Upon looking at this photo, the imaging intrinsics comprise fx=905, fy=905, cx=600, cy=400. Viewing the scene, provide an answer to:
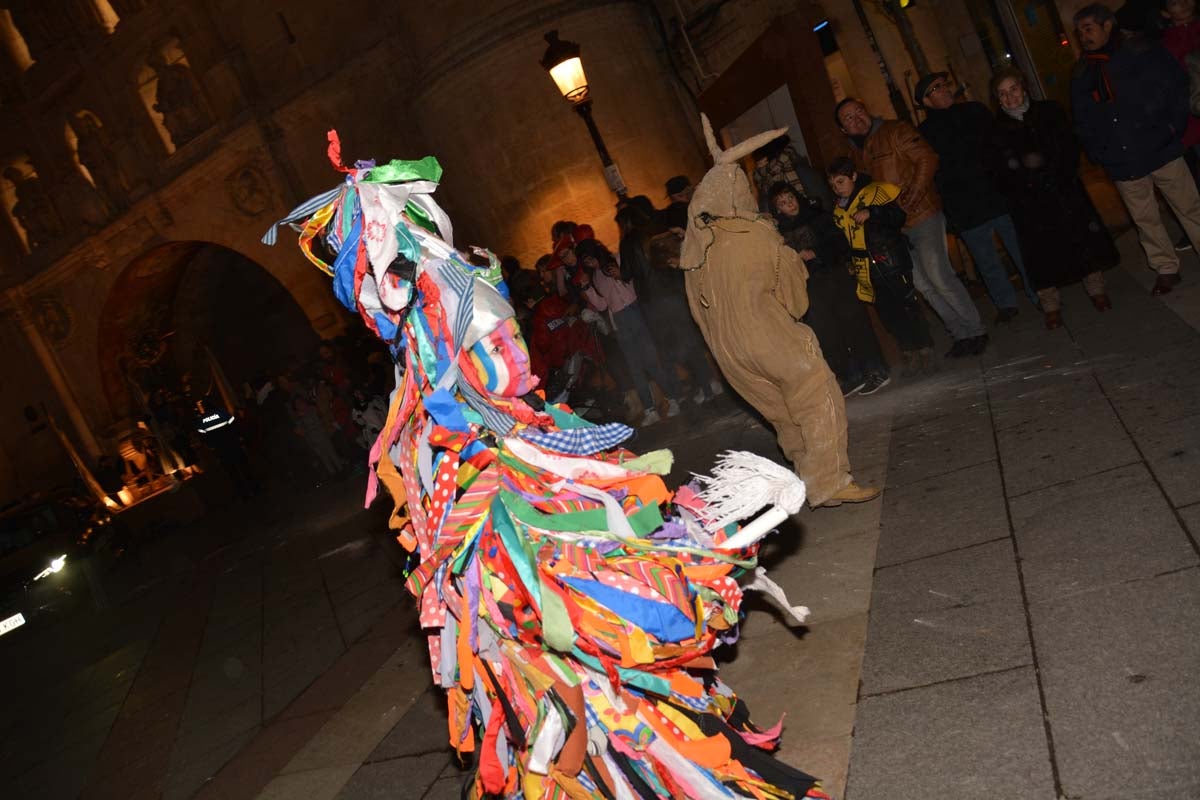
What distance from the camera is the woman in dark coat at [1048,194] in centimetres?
613

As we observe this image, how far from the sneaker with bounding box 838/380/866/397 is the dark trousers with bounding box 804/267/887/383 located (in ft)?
0.10

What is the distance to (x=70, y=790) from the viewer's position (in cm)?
552

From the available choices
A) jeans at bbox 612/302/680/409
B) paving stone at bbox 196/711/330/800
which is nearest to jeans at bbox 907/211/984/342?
jeans at bbox 612/302/680/409

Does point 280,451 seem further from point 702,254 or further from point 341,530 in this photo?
point 702,254

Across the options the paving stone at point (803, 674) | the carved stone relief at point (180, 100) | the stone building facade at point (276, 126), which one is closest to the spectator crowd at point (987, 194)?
the stone building facade at point (276, 126)

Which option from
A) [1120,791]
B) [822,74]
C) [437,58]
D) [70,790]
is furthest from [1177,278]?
[437,58]

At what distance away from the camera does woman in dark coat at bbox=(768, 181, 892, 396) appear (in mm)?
6656

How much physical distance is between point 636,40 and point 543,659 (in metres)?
11.5

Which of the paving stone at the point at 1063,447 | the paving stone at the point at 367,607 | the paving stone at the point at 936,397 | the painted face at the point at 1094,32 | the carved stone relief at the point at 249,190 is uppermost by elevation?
the carved stone relief at the point at 249,190

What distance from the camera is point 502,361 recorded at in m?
2.68

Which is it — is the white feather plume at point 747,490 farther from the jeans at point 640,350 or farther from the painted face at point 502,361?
the jeans at point 640,350

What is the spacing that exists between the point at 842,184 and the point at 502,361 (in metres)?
4.48

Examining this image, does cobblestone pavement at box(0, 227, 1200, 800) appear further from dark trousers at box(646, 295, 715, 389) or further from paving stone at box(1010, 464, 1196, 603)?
dark trousers at box(646, 295, 715, 389)

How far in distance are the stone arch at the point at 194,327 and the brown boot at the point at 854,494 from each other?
17102 mm
